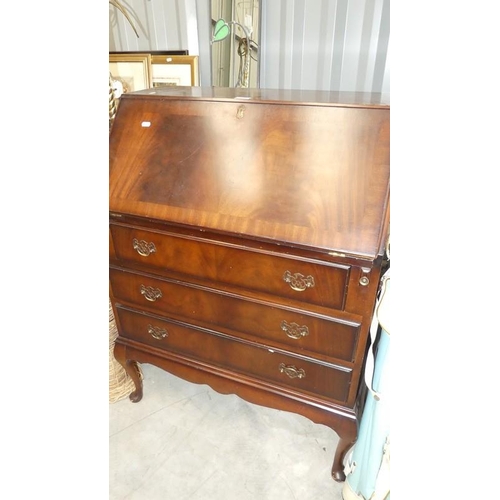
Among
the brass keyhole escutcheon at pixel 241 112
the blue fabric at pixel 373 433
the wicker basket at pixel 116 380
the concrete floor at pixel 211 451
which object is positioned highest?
the brass keyhole escutcheon at pixel 241 112

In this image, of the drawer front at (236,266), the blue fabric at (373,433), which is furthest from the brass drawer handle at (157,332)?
the blue fabric at (373,433)

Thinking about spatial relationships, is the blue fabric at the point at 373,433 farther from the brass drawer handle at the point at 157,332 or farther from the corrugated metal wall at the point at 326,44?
the corrugated metal wall at the point at 326,44

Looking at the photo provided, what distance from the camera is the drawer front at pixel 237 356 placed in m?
1.07

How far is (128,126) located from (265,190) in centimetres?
56

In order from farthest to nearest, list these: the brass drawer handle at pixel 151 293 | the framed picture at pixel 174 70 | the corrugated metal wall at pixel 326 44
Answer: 1. the framed picture at pixel 174 70
2. the corrugated metal wall at pixel 326 44
3. the brass drawer handle at pixel 151 293

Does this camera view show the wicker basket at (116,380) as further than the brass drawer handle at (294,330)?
Yes

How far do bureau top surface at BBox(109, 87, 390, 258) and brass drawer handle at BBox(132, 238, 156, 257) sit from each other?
0.10 m

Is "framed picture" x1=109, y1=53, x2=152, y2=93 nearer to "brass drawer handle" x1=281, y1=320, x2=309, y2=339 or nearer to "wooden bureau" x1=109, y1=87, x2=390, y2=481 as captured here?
"wooden bureau" x1=109, y1=87, x2=390, y2=481

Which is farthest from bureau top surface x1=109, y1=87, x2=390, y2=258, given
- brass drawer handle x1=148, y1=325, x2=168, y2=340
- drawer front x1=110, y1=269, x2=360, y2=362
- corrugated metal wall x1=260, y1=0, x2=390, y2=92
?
corrugated metal wall x1=260, y1=0, x2=390, y2=92

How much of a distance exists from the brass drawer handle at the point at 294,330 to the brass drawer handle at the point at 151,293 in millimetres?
455

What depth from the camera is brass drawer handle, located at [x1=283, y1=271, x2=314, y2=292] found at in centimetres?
94

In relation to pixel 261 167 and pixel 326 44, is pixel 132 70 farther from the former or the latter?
pixel 261 167
